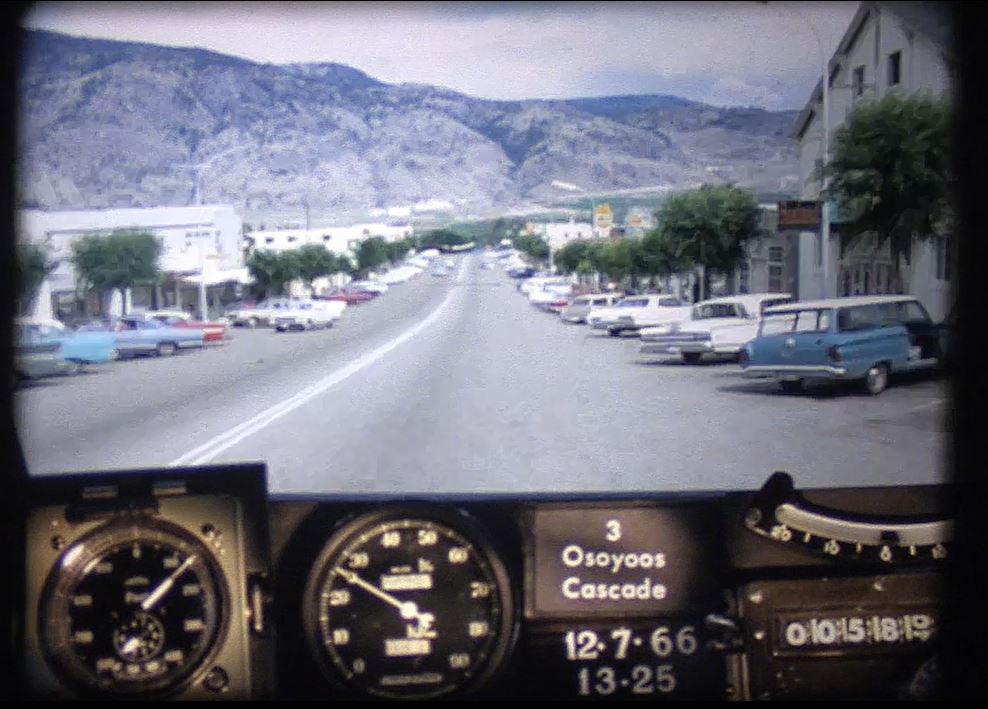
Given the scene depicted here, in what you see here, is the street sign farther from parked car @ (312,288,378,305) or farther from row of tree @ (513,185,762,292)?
parked car @ (312,288,378,305)

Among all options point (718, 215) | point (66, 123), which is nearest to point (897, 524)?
point (718, 215)

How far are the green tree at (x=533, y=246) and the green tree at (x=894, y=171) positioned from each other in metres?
1.43

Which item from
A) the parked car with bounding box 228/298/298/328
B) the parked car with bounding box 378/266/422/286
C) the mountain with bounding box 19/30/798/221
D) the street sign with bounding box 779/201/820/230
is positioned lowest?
the parked car with bounding box 228/298/298/328

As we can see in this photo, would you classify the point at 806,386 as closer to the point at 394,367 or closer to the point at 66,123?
the point at 394,367

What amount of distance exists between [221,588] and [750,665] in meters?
1.78

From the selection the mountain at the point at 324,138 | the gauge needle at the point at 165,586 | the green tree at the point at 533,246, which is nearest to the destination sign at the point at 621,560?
the gauge needle at the point at 165,586

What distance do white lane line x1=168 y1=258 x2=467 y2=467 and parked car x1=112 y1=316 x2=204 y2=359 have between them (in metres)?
0.46

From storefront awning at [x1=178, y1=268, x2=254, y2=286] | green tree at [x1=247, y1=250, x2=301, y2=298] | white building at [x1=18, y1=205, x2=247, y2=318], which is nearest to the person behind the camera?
white building at [x1=18, y1=205, x2=247, y2=318]

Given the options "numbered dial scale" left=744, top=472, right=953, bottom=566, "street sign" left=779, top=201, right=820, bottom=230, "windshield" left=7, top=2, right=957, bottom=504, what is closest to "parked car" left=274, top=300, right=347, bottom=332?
"windshield" left=7, top=2, right=957, bottom=504

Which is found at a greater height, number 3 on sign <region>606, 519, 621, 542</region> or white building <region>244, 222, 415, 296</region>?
white building <region>244, 222, 415, 296</region>

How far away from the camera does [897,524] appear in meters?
4.25

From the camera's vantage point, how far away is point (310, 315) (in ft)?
19.1

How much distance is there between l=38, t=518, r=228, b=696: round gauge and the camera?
4.05m

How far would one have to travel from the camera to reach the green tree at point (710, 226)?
502 centimetres
